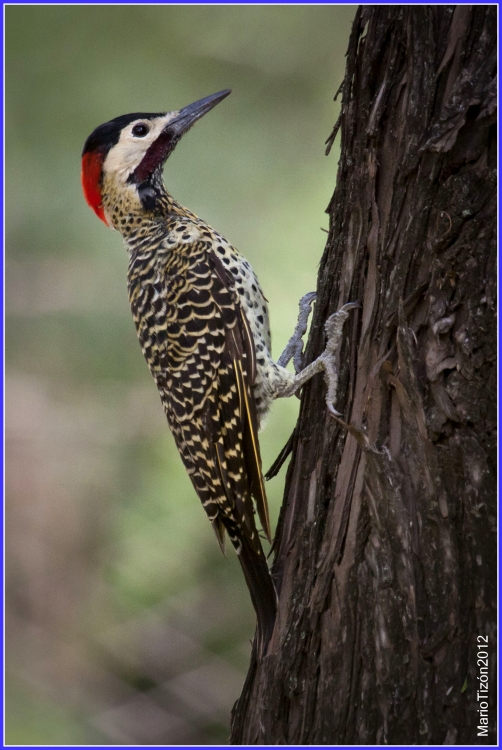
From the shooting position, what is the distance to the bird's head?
280 centimetres

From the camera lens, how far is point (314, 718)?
1.80 metres

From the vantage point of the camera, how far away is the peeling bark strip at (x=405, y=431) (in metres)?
1.57

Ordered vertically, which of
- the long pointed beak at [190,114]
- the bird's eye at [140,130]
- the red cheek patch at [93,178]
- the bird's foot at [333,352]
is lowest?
the bird's foot at [333,352]

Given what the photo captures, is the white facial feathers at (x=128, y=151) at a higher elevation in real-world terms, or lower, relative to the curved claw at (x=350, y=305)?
higher

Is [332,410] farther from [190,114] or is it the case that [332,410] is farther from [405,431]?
[190,114]

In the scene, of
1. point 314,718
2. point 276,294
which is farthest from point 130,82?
point 314,718

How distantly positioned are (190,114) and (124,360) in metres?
1.57

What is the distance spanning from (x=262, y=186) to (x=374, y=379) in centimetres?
259

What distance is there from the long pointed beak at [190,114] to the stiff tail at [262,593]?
5.54 feet

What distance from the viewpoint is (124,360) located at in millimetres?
3990

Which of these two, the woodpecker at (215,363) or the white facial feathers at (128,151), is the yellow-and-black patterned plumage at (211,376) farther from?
the white facial feathers at (128,151)

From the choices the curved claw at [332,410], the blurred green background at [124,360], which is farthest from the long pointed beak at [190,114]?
the curved claw at [332,410]

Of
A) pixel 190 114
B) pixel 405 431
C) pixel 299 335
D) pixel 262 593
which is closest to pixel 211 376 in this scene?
pixel 299 335

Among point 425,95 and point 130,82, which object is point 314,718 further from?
point 130,82
